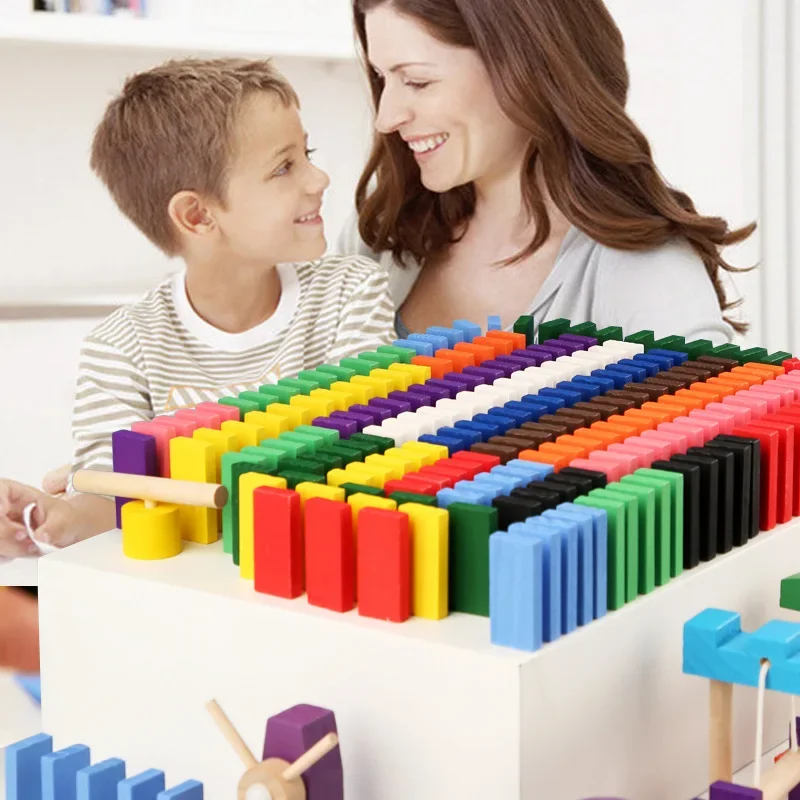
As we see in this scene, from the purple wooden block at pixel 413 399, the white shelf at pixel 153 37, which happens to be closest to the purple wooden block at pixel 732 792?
the purple wooden block at pixel 413 399

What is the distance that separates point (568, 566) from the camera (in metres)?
0.73

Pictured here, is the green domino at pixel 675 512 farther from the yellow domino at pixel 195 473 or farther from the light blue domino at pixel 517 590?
the yellow domino at pixel 195 473

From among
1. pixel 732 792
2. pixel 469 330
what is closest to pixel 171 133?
pixel 469 330

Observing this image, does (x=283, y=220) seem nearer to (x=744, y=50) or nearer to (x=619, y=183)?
(x=619, y=183)

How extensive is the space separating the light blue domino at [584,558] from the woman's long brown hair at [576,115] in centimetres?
97

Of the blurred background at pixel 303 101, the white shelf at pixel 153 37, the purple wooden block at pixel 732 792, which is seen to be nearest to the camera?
the purple wooden block at pixel 732 792

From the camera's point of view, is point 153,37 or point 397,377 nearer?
point 397,377

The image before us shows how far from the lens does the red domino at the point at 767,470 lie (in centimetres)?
90

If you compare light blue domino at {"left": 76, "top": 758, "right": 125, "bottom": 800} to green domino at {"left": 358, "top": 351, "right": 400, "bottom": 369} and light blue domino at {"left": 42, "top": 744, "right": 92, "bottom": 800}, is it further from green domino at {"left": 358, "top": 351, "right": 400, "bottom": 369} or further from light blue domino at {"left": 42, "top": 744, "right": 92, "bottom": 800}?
green domino at {"left": 358, "top": 351, "right": 400, "bottom": 369}

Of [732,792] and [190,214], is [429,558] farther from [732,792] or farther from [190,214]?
[190,214]

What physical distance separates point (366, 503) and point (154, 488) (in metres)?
0.17

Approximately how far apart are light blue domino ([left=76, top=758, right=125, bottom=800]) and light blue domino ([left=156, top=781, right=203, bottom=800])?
0.13 ft

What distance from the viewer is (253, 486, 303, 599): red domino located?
788 mm

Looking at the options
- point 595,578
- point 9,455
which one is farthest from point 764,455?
point 9,455
